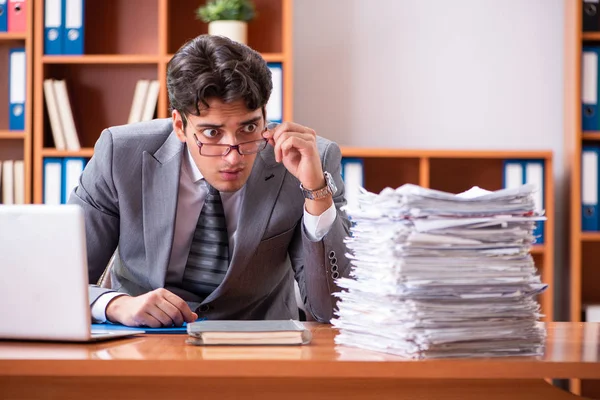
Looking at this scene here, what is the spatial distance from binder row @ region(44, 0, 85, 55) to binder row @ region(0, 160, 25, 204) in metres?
0.50

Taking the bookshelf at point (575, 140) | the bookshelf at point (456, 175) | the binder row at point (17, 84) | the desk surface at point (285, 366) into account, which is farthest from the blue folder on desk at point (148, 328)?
the bookshelf at point (575, 140)

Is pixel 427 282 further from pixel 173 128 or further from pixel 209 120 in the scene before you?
pixel 173 128

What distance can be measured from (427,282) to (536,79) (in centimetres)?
274

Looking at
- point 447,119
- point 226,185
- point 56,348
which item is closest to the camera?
point 56,348

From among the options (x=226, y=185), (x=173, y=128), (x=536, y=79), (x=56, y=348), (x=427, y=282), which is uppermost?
(x=536, y=79)

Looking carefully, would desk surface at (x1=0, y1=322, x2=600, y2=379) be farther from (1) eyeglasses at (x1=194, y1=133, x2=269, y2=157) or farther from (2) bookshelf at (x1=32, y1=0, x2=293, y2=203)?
(2) bookshelf at (x1=32, y1=0, x2=293, y2=203)

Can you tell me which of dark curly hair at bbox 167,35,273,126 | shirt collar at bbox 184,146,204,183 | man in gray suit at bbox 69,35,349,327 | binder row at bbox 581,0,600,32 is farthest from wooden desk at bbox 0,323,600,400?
binder row at bbox 581,0,600,32

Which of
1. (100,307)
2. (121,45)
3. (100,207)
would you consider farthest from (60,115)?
(100,307)

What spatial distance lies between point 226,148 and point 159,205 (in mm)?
260

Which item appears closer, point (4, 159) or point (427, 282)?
point (427, 282)

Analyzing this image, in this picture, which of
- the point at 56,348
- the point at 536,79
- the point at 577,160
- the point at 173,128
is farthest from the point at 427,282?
the point at 536,79

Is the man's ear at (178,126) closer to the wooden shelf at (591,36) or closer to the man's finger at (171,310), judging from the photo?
the man's finger at (171,310)

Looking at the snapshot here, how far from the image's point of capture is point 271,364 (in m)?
1.06

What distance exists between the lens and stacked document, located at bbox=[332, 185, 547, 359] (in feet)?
3.67
